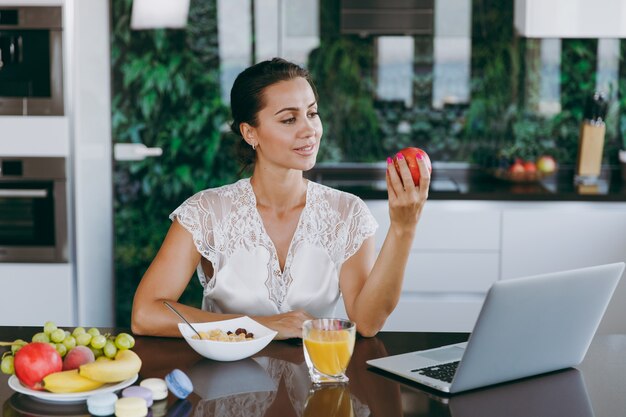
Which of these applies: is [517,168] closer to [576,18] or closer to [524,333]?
[576,18]

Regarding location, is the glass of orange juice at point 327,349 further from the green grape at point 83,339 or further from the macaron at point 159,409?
the green grape at point 83,339

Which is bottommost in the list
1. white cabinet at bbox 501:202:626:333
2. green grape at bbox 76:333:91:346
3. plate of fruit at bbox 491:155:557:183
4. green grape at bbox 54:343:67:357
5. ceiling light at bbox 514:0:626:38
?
white cabinet at bbox 501:202:626:333

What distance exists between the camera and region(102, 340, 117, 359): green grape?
1.57m

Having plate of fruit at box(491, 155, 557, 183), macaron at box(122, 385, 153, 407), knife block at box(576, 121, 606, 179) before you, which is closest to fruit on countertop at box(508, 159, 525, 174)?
plate of fruit at box(491, 155, 557, 183)

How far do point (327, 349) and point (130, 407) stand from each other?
14.3 inches

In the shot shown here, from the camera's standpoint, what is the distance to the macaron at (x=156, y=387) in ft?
4.87

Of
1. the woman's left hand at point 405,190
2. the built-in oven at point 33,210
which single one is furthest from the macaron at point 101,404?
the built-in oven at point 33,210

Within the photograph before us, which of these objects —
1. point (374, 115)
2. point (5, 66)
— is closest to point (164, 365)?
point (5, 66)

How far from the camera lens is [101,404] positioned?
55.3 inches

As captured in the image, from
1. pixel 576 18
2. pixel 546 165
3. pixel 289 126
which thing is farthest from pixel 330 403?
pixel 546 165

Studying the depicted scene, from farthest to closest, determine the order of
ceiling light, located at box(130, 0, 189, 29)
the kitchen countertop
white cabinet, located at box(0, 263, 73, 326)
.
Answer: ceiling light, located at box(130, 0, 189, 29) → the kitchen countertop → white cabinet, located at box(0, 263, 73, 326)

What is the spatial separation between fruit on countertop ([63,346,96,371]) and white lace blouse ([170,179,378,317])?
76cm

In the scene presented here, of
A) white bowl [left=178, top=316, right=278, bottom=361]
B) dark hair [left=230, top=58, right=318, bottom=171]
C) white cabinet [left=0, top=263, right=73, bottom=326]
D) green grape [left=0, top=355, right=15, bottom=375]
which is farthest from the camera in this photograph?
white cabinet [left=0, top=263, right=73, bottom=326]

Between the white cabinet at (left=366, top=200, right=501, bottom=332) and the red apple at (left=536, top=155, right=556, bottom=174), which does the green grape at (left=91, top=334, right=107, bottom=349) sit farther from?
the red apple at (left=536, top=155, right=556, bottom=174)
